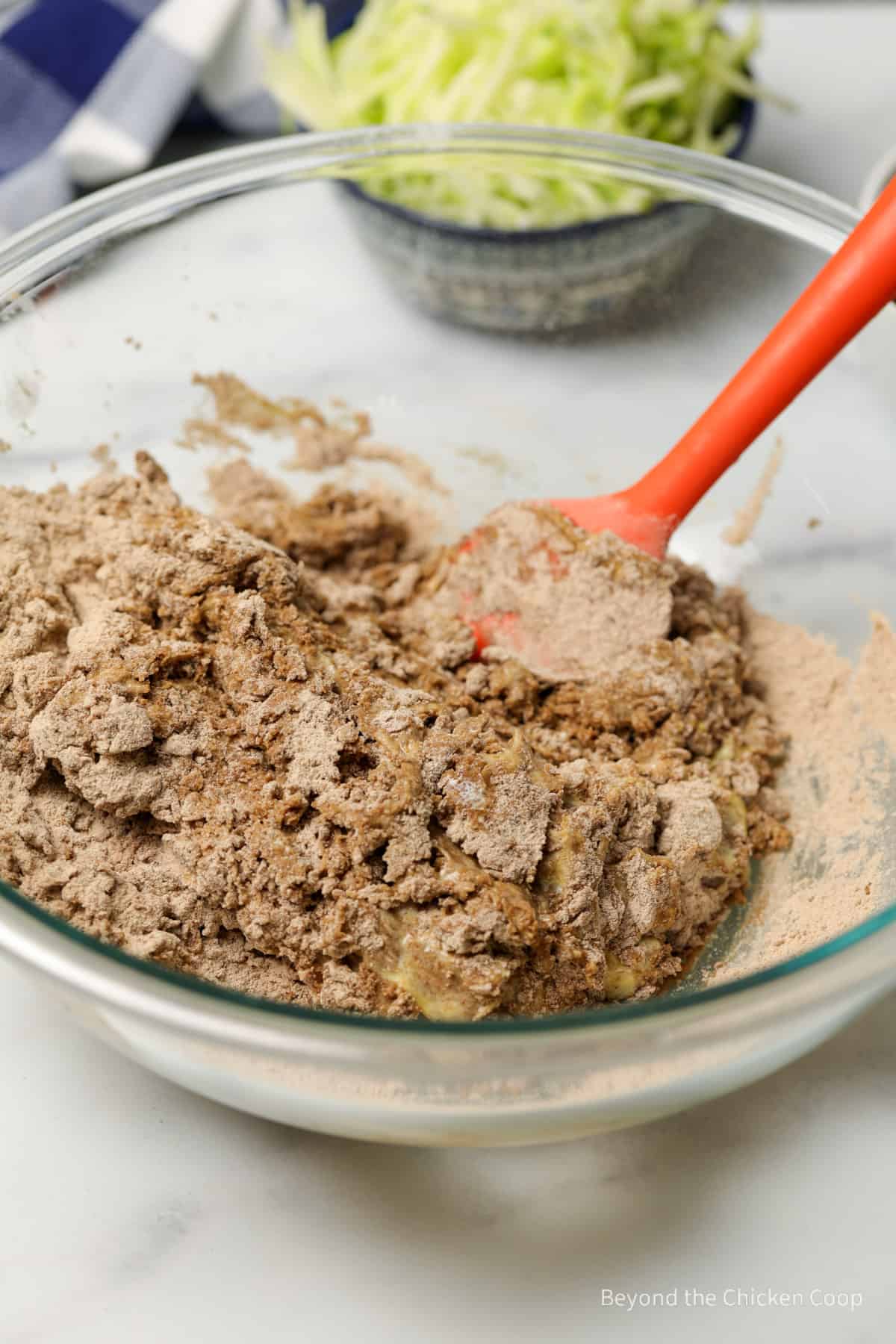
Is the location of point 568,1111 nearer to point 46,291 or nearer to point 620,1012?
point 620,1012

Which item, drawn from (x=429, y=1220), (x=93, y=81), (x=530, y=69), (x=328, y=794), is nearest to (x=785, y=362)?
(x=328, y=794)

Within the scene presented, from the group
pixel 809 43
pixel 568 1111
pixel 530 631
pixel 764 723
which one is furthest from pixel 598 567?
pixel 809 43

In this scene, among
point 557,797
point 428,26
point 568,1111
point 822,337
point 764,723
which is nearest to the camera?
point 568,1111

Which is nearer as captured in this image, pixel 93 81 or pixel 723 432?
pixel 723 432

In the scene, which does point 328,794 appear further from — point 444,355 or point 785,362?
point 444,355

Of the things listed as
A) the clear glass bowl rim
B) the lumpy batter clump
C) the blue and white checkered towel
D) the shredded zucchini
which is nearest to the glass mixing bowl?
the clear glass bowl rim

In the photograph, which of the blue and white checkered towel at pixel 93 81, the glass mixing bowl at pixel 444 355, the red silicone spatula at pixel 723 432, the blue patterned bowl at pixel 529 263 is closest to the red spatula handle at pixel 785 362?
the red silicone spatula at pixel 723 432
